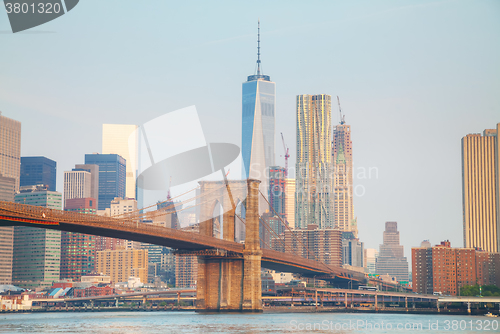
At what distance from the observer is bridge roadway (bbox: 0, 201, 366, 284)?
55312 mm

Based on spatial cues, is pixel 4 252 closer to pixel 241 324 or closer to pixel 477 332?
pixel 241 324

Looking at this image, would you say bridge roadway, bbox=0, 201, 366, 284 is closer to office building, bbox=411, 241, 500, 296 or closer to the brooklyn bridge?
the brooklyn bridge

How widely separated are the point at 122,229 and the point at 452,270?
395ft

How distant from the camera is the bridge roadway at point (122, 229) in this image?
55312mm

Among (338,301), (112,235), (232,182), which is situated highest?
(232,182)

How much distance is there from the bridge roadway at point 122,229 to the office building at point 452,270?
76863mm

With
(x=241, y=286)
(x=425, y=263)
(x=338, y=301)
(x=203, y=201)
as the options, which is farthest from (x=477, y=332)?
(x=425, y=263)

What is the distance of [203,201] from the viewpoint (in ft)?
328

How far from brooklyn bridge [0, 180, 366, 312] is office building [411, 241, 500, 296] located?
233 ft

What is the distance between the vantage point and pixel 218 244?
3248 inches

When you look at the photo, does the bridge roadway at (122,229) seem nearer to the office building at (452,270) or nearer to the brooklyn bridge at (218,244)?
the brooklyn bridge at (218,244)

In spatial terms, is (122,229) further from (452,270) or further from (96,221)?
(452,270)

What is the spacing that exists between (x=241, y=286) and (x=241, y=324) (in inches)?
829

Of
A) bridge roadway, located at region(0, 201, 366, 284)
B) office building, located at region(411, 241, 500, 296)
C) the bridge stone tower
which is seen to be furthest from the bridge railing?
office building, located at region(411, 241, 500, 296)
